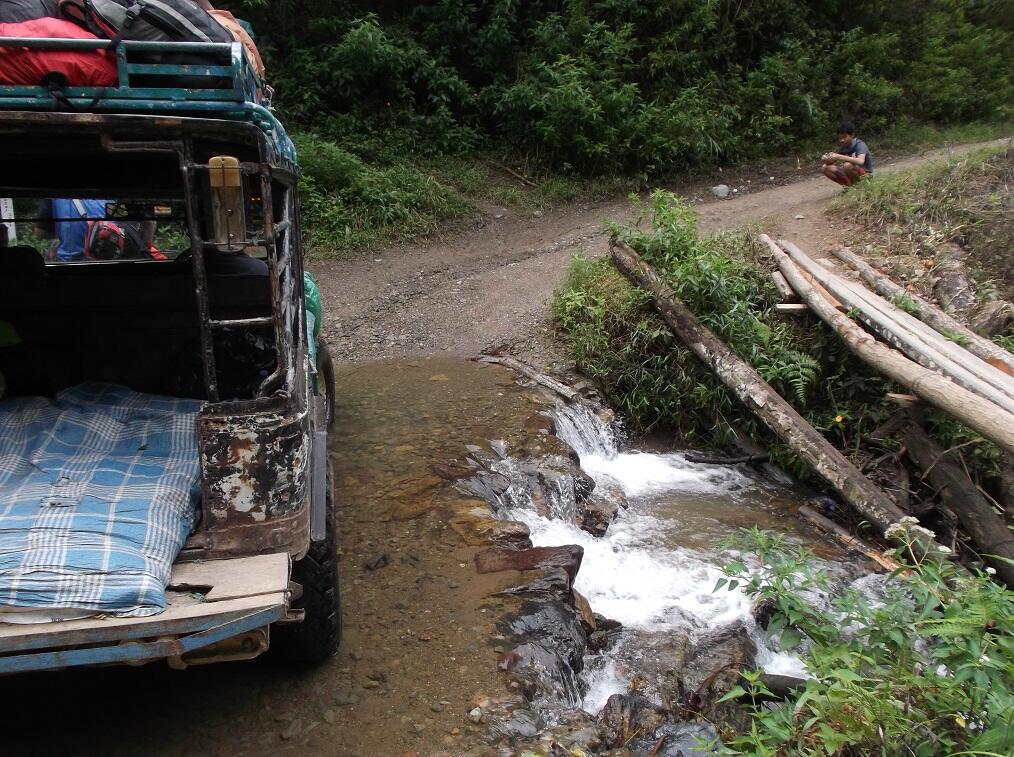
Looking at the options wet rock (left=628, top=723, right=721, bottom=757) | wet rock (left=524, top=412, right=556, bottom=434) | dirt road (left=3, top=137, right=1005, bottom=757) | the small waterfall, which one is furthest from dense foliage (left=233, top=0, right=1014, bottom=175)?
wet rock (left=628, top=723, right=721, bottom=757)

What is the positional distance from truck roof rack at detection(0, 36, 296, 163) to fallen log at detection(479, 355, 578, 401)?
5088 mm

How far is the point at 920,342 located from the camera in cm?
596

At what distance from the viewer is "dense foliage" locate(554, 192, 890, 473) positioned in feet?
22.8

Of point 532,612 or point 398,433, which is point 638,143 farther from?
point 532,612

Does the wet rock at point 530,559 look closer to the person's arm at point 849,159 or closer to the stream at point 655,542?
the stream at point 655,542

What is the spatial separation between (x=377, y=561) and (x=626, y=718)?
1.73 metres

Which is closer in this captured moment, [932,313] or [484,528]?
[484,528]

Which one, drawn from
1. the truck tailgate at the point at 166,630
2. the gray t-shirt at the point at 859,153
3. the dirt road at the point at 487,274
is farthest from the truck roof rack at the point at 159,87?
the gray t-shirt at the point at 859,153

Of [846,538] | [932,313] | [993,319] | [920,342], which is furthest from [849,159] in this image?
[846,538]

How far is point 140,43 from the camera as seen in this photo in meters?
2.35

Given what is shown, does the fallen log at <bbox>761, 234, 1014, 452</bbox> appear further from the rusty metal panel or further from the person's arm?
the rusty metal panel

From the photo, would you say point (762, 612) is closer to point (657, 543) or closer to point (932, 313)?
point (657, 543)

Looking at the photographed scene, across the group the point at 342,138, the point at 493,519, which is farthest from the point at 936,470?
the point at 342,138

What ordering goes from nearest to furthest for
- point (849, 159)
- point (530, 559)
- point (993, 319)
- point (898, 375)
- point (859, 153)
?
point (530, 559) < point (898, 375) < point (993, 319) < point (849, 159) < point (859, 153)
